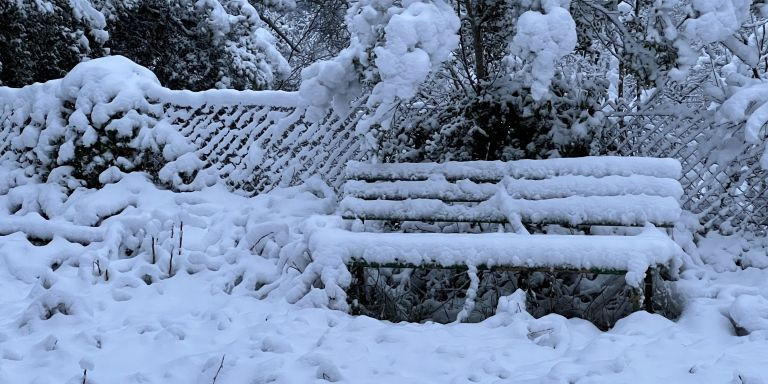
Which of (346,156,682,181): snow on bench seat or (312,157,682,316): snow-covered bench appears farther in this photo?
(346,156,682,181): snow on bench seat

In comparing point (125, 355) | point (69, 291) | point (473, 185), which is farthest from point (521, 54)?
point (69, 291)

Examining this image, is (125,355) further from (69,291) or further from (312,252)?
(312,252)

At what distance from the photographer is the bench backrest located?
402 centimetres

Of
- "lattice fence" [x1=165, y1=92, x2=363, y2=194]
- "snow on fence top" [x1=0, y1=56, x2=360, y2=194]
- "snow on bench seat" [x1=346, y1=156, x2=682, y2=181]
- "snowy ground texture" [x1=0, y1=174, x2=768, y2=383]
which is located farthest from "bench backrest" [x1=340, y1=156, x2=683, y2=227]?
"snow on fence top" [x1=0, y1=56, x2=360, y2=194]

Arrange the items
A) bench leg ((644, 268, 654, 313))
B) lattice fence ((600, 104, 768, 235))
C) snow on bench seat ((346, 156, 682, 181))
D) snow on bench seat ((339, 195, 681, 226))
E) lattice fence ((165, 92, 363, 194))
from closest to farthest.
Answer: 1. bench leg ((644, 268, 654, 313))
2. snow on bench seat ((339, 195, 681, 226))
3. snow on bench seat ((346, 156, 682, 181))
4. lattice fence ((600, 104, 768, 235))
5. lattice fence ((165, 92, 363, 194))

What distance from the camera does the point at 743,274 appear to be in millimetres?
4465

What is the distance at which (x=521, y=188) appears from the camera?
167 inches

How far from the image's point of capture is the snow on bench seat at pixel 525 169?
13.7ft

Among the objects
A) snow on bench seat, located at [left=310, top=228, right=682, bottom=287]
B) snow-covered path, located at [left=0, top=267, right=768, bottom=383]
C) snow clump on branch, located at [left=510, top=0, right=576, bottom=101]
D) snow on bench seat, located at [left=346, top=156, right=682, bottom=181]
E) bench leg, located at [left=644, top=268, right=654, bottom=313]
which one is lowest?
snow-covered path, located at [left=0, top=267, right=768, bottom=383]

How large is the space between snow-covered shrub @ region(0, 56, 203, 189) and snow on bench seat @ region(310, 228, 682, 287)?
2.70 meters

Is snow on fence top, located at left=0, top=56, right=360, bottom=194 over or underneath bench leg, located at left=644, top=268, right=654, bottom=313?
over

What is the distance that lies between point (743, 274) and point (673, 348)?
64.7 inches

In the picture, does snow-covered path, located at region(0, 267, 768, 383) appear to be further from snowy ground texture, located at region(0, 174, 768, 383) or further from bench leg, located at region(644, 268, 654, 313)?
bench leg, located at region(644, 268, 654, 313)

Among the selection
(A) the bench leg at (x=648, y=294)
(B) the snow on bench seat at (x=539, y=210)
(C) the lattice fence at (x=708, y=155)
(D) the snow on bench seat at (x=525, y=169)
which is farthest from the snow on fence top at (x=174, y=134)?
(A) the bench leg at (x=648, y=294)
